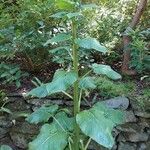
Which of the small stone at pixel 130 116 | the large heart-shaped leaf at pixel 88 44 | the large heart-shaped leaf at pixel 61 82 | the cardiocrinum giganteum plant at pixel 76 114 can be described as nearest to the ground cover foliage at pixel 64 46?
the small stone at pixel 130 116

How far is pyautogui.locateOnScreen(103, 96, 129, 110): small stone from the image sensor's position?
9.84 ft

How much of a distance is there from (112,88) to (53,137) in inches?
39.6

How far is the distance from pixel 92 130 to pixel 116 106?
0.91 meters

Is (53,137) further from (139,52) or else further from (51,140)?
(139,52)

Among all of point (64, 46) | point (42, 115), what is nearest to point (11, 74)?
point (64, 46)

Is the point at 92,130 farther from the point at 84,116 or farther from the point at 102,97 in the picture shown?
the point at 102,97

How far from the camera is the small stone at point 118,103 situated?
300 centimetres

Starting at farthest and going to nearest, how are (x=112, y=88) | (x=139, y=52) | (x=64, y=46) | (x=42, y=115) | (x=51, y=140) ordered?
(x=139, y=52), (x=112, y=88), (x=64, y=46), (x=42, y=115), (x=51, y=140)

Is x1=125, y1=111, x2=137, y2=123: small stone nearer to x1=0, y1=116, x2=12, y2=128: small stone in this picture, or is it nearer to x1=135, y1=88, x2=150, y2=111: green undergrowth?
x1=135, y1=88, x2=150, y2=111: green undergrowth

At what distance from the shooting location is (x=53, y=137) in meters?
2.28

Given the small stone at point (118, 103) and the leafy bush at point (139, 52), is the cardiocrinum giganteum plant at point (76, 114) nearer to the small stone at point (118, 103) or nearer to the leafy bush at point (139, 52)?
the small stone at point (118, 103)

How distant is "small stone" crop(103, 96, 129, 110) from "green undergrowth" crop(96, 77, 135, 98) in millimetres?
62

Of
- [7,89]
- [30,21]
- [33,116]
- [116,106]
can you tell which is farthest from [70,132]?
[30,21]

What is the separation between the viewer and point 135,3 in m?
3.97
